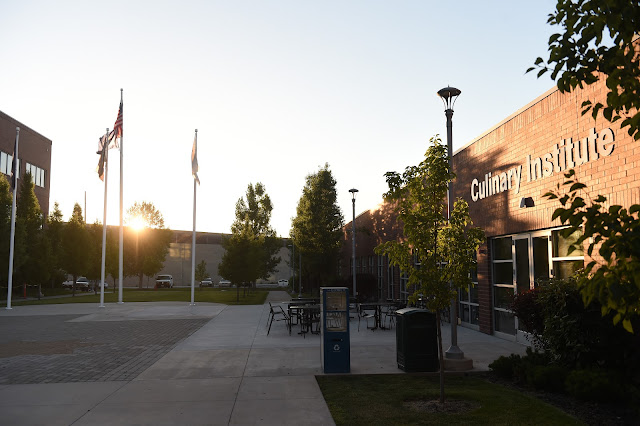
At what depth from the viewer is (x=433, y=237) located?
26.4 ft

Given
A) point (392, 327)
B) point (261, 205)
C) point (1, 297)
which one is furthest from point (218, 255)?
point (392, 327)

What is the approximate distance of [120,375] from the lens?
1000 cm

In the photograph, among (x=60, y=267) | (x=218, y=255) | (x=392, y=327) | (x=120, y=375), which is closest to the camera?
(x=120, y=375)

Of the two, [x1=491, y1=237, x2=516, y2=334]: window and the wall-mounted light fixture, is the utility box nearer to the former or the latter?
the wall-mounted light fixture

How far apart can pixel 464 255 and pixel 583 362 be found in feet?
8.85

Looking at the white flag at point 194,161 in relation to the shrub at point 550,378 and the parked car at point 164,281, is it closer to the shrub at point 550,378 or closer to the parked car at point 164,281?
the shrub at point 550,378

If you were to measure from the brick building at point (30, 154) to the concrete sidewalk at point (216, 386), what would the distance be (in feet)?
119

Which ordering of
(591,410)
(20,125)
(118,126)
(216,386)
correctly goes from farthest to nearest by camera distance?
(20,125) → (118,126) → (216,386) → (591,410)

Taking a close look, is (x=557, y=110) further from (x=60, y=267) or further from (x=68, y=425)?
(x=60, y=267)

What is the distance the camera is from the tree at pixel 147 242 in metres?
62.2

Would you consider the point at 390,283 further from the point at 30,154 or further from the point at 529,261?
the point at 30,154

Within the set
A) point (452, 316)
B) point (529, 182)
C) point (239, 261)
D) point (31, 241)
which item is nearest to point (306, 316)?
point (452, 316)

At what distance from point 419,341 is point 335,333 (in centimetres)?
162

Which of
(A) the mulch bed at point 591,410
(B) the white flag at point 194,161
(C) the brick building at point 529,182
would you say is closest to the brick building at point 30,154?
(B) the white flag at point 194,161
